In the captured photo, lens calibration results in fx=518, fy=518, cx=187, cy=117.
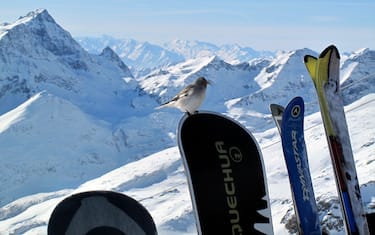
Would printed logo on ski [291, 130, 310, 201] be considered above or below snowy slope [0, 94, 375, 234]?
above

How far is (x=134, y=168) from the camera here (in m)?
132

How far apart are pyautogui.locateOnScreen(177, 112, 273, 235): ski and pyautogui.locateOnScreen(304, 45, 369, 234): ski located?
2.14 ft

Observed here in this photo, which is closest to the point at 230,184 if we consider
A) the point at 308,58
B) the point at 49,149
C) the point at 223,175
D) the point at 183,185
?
the point at 223,175

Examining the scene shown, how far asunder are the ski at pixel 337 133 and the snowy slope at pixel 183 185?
63.2ft

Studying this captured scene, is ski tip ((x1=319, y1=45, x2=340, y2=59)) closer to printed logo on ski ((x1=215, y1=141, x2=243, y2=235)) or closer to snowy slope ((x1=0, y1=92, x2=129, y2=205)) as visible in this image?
printed logo on ski ((x1=215, y1=141, x2=243, y2=235))

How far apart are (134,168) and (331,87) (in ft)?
423

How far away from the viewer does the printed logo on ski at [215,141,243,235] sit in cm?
371

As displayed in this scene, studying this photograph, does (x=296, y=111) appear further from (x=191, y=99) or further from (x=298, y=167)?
(x=191, y=99)

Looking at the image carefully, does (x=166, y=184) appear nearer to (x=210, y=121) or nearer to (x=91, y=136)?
(x=91, y=136)

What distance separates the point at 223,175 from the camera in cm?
373

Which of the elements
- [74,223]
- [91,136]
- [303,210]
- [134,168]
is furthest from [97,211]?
[91,136]

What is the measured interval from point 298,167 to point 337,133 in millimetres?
407

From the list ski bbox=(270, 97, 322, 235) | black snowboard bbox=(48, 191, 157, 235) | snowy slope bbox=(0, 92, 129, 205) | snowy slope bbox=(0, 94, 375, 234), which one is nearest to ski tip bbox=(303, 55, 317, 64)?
ski bbox=(270, 97, 322, 235)

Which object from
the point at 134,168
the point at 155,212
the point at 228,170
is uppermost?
the point at 228,170
